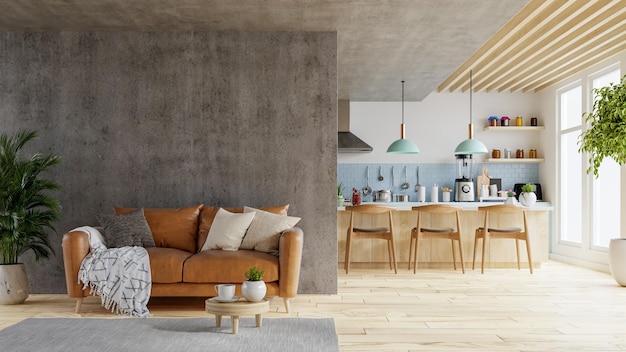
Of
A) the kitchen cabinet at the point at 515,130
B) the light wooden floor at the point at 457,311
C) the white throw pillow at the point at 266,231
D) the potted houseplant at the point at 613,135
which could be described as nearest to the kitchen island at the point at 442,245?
the light wooden floor at the point at 457,311

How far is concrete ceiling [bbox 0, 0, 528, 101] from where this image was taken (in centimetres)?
519

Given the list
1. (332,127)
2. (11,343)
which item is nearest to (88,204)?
(11,343)

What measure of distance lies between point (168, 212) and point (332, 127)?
71.4 inches

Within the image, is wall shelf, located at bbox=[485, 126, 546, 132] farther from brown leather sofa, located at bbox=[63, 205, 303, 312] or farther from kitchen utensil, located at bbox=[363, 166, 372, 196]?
brown leather sofa, located at bbox=[63, 205, 303, 312]

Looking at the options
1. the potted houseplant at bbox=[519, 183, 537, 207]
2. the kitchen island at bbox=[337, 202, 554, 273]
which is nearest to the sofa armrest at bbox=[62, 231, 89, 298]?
the kitchen island at bbox=[337, 202, 554, 273]

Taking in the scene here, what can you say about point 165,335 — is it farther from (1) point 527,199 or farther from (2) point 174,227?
(1) point 527,199

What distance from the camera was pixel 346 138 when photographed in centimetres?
1021

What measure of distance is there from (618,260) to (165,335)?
5039 millimetres

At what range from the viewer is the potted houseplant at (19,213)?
17.7ft

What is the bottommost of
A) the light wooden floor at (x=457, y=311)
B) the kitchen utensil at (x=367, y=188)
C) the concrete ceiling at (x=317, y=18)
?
the light wooden floor at (x=457, y=311)

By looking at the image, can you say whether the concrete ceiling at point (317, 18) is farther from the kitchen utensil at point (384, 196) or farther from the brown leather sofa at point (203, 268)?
the kitchen utensil at point (384, 196)

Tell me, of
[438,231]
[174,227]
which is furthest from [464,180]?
[174,227]

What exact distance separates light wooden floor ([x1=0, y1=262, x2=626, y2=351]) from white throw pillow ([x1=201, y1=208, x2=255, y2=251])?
570mm

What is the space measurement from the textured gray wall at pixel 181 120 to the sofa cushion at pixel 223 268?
1.02 meters
